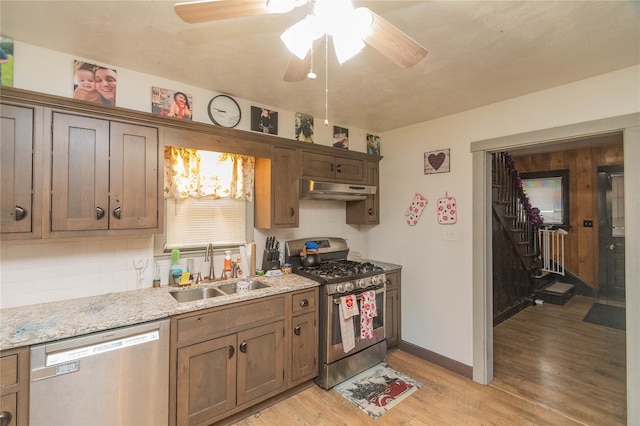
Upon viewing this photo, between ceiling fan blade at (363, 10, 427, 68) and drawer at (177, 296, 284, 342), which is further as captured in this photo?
drawer at (177, 296, 284, 342)

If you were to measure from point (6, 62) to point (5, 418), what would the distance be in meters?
2.02

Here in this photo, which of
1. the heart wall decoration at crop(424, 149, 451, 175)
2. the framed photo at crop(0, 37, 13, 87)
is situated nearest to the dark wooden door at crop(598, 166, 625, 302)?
the heart wall decoration at crop(424, 149, 451, 175)

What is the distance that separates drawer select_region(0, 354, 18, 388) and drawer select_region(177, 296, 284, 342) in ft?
2.47

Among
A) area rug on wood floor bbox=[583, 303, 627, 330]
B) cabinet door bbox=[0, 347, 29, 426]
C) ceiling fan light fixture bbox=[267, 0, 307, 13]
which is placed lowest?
area rug on wood floor bbox=[583, 303, 627, 330]

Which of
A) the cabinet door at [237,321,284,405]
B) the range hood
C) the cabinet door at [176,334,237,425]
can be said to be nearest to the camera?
the cabinet door at [176,334,237,425]

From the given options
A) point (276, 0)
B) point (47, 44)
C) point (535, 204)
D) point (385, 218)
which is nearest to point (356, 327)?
point (385, 218)

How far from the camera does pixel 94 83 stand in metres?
2.06

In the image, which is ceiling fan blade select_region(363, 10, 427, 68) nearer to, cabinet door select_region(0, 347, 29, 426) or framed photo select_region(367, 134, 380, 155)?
cabinet door select_region(0, 347, 29, 426)

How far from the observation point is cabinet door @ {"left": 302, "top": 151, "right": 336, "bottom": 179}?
3004 millimetres

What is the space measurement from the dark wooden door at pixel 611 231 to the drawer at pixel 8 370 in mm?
7397

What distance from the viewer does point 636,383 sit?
2.02m

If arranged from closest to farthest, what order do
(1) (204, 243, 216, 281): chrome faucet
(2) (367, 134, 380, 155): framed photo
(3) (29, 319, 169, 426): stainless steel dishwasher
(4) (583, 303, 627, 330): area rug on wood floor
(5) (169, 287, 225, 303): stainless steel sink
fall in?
(3) (29, 319, 169, 426): stainless steel dishwasher, (5) (169, 287, 225, 303): stainless steel sink, (1) (204, 243, 216, 281): chrome faucet, (2) (367, 134, 380, 155): framed photo, (4) (583, 303, 627, 330): area rug on wood floor

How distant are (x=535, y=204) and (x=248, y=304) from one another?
6184mm

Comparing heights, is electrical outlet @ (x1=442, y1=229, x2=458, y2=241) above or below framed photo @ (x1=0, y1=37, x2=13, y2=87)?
below
